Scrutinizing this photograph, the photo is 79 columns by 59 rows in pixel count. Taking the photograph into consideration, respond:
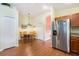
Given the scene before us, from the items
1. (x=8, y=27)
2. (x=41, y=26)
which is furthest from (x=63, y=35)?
(x=8, y=27)

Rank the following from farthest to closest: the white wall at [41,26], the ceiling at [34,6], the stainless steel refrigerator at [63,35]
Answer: the stainless steel refrigerator at [63,35] < the white wall at [41,26] < the ceiling at [34,6]

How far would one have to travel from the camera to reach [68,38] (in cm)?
332

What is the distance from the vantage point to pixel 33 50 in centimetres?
272

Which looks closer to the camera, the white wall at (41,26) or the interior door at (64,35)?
the white wall at (41,26)

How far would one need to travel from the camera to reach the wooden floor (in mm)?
2627

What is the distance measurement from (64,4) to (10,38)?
1336mm

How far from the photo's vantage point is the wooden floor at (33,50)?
263 centimetres

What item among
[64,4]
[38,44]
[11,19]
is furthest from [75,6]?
[11,19]

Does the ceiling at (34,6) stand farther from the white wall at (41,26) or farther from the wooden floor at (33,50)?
the wooden floor at (33,50)

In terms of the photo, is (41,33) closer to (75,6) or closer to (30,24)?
(30,24)

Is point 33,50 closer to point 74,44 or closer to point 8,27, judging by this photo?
point 8,27

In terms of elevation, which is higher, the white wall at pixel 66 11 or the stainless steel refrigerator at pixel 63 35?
the white wall at pixel 66 11

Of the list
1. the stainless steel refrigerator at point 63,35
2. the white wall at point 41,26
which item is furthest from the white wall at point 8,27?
the stainless steel refrigerator at point 63,35

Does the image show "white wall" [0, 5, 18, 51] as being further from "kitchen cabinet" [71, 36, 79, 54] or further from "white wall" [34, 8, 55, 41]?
"kitchen cabinet" [71, 36, 79, 54]
